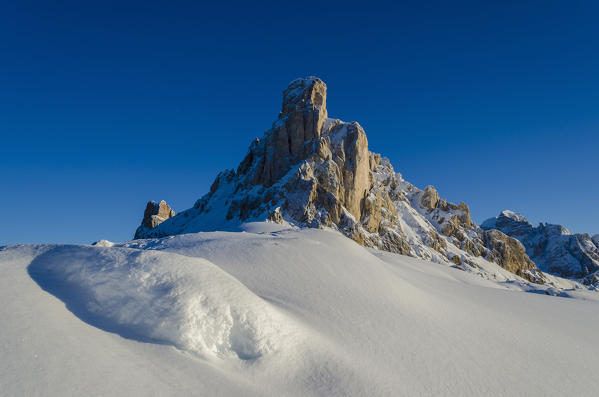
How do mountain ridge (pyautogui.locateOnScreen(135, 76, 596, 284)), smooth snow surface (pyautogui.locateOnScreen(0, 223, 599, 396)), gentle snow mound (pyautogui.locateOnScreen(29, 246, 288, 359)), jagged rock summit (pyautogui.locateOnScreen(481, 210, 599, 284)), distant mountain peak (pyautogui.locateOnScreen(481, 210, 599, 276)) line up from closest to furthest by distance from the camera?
smooth snow surface (pyautogui.locateOnScreen(0, 223, 599, 396))
gentle snow mound (pyautogui.locateOnScreen(29, 246, 288, 359))
mountain ridge (pyautogui.locateOnScreen(135, 76, 596, 284))
jagged rock summit (pyautogui.locateOnScreen(481, 210, 599, 284))
distant mountain peak (pyautogui.locateOnScreen(481, 210, 599, 276))

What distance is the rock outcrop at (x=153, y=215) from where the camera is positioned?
110812mm

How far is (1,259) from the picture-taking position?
285 inches

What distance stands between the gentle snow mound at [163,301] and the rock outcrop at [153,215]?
359 ft

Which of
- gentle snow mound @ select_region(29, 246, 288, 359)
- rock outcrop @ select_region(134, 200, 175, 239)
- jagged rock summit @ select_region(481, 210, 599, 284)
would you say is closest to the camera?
gentle snow mound @ select_region(29, 246, 288, 359)

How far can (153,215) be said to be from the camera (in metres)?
114

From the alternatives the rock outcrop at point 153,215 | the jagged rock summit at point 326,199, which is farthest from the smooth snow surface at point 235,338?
the rock outcrop at point 153,215

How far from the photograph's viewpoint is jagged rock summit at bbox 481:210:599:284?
127 metres

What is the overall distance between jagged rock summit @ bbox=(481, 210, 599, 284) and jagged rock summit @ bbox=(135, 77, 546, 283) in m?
30.3

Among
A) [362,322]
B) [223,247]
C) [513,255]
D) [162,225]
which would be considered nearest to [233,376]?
[362,322]

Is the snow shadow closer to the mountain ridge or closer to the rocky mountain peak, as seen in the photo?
the mountain ridge

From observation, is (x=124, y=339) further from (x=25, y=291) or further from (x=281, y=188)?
(x=281, y=188)

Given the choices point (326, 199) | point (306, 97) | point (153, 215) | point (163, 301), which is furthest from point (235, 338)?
point (153, 215)

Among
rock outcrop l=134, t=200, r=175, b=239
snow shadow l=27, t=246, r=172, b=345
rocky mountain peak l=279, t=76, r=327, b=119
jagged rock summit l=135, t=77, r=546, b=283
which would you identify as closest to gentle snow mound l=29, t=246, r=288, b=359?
snow shadow l=27, t=246, r=172, b=345

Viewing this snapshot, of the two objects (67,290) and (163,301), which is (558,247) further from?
(67,290)
